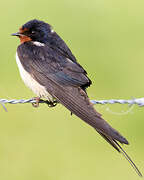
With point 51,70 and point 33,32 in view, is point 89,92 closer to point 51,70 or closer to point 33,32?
point 33,32

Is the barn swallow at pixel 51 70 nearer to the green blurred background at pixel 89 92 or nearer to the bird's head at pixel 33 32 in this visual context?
the bird's head at pixel 33 32

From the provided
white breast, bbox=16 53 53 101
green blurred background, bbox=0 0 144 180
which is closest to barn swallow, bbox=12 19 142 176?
Answer: white breast, bbox=16 53 53 101

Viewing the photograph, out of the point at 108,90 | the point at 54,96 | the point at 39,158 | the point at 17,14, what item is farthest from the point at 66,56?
the point at 17,14

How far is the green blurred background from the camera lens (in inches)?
213

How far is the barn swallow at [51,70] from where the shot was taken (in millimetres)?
4227

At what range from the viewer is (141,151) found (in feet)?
18.6

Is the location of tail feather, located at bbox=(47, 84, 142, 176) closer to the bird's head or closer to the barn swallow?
the barn swallow

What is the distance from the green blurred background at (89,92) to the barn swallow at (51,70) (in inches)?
31.8

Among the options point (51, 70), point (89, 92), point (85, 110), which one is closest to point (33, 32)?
point (51, 70)

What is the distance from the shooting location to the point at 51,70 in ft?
14.6

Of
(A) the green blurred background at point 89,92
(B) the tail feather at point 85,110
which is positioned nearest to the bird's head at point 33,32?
(B) the tail feather at point 85,110

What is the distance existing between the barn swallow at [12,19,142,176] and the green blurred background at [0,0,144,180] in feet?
2.65

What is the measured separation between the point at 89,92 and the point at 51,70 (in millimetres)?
2012

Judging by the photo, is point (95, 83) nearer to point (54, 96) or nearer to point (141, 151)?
point (141, 151)
